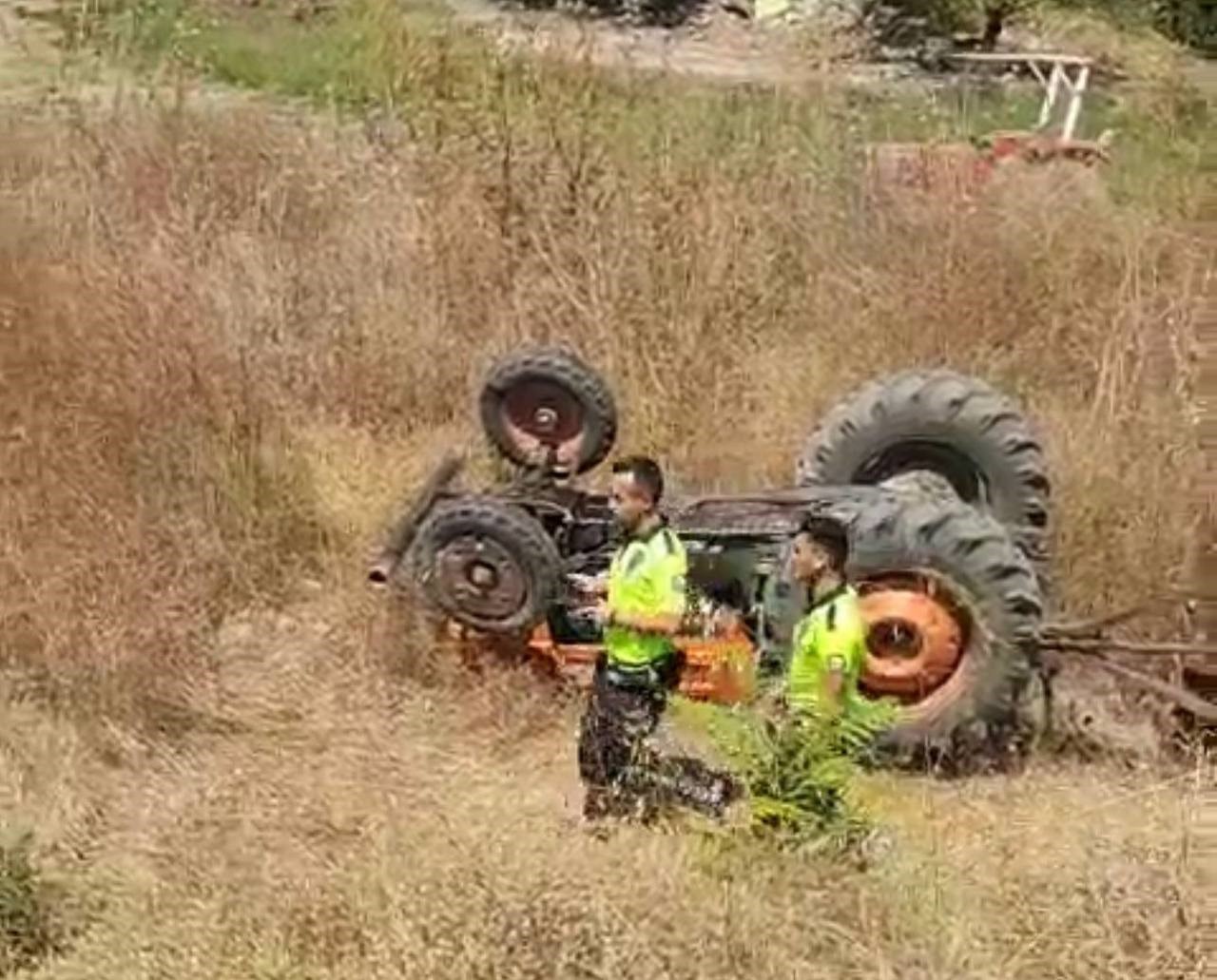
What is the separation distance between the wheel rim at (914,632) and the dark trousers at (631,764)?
0.95 m

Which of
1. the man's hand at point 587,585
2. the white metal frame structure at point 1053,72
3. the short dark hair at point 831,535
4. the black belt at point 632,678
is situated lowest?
the white metal frame structure at point 1053,72

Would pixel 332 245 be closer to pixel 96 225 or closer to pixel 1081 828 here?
pixel 96 225

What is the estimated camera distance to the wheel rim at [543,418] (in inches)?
405

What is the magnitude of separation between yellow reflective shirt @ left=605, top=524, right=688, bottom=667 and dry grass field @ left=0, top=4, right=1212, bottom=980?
0.62 metres


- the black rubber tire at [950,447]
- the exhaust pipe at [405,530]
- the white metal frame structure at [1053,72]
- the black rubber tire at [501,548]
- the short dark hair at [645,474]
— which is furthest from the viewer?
the white metal frame structure at [1053,72]

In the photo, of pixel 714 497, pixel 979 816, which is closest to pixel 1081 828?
pixel 979 816

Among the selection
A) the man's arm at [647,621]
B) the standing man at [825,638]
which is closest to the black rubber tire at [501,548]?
the man's arm at [647,621]

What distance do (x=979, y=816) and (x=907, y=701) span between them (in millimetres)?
576

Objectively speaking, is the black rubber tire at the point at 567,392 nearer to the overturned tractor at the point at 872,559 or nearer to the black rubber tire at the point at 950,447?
the overturned tractor at the point at 872,559

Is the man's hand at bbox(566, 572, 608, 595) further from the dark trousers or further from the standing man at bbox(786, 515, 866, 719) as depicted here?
the standing man at bbox(786, 515, 866, 719)

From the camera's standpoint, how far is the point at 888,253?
12.2 m

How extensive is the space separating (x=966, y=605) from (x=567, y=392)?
2.48 meters

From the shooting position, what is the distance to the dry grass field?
6824mm

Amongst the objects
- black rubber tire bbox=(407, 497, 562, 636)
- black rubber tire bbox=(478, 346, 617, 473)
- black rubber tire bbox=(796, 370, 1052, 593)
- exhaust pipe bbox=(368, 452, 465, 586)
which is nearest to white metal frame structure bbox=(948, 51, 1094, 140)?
black rubber tire bbox=(478, 346, 617, 473)
